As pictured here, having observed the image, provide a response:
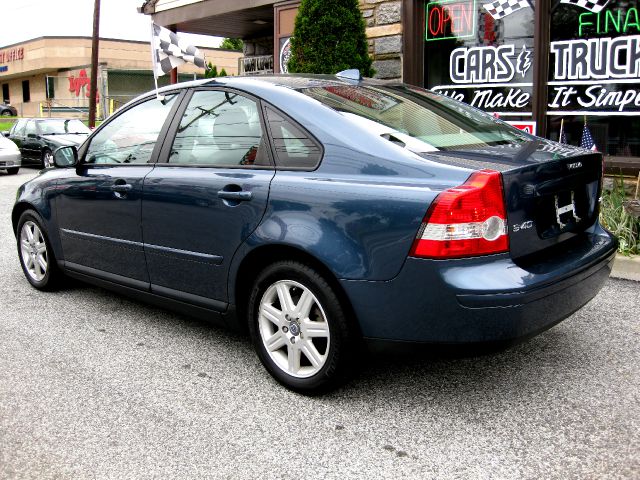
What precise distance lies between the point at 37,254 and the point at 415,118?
334 cm

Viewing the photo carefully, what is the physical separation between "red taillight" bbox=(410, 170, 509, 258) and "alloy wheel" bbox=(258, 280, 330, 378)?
0.69 m

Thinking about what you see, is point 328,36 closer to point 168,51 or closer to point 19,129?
point 168,51

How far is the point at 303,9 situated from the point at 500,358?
6827 mm

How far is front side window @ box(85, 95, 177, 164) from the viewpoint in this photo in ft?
14.2

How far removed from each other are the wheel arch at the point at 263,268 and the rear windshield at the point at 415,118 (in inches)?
27.6

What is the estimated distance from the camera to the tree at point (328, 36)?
9312 mm

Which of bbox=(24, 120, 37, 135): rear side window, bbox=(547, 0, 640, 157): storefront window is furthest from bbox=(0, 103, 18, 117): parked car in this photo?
bbox=(547, 0, 640, 157): storefront window

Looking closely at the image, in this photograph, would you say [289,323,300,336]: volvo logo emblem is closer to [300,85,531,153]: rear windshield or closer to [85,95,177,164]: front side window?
[300,85,531,153]: rear windshield

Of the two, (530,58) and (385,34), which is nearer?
(530,58)

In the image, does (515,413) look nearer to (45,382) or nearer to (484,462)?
(484,462)

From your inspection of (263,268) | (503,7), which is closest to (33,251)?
(263,268)

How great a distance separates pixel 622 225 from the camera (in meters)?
6.03

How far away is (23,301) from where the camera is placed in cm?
528

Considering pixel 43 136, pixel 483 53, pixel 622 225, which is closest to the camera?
pixel 622 225
